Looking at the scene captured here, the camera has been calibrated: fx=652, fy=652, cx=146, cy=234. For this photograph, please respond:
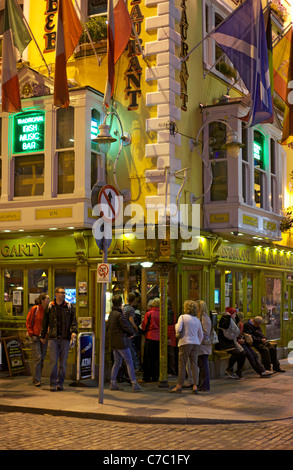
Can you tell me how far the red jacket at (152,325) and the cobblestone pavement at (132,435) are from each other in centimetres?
385

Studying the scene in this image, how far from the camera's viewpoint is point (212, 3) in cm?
1709

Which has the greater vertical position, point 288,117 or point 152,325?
point 288,117

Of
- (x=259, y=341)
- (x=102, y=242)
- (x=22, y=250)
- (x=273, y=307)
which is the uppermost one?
(x=22, y=250)

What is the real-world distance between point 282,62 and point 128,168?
5031 millimetres

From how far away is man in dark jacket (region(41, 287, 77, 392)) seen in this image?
1348 cm

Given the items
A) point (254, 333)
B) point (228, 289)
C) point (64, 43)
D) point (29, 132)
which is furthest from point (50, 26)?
point (254, 333)

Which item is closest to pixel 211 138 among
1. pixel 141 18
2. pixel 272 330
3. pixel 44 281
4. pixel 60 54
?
pixel 141 18

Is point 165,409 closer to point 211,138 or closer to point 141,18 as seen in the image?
point 211,138

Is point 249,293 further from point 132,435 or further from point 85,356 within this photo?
point 132,435

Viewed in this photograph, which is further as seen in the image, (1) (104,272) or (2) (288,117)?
(2) (288,117)

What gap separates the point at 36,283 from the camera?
16.2 meters

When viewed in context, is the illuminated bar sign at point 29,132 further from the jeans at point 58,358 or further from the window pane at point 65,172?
the jeans at point 58,358

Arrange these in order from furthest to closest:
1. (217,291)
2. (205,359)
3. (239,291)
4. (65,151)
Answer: (239,291) < (217,291) < (65,151) < (205,359)

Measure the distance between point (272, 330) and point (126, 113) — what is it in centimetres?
873
